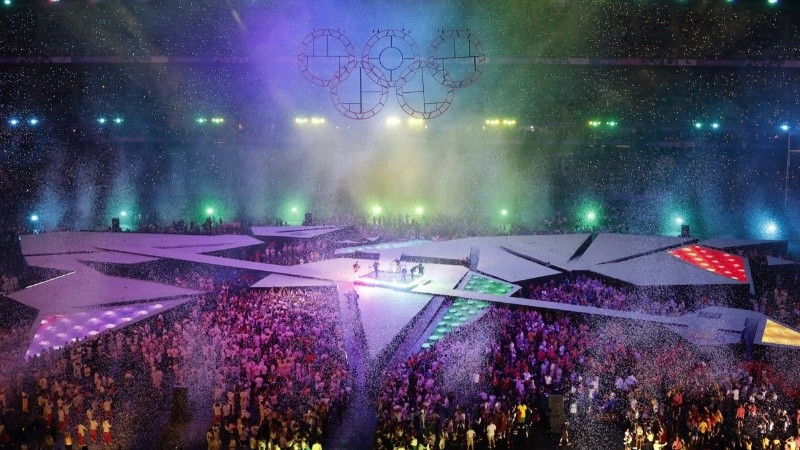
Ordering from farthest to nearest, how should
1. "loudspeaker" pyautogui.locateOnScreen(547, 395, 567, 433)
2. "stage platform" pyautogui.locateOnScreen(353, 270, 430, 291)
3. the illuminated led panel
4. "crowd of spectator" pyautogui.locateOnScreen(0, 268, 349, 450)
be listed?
"stage platform" pyautogui.locateOnScreen(353, 270, 430, 291) < the illuminated led panel < "loudspeaker" pyautogui.locateOnScreen(547, 395, 567, 433) < "crowd of spectator" pyautogui.locateOnScreen(0, 268, 349, 450)

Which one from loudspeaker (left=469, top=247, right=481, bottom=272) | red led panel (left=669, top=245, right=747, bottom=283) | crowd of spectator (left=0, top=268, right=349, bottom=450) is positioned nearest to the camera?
crowd of spectator (left=0, top=268, right=349, bottom=450)

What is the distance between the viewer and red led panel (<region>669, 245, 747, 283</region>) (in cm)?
1806

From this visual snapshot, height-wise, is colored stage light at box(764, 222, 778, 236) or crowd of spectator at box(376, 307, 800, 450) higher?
colored stage light at box(764, 222, 778, 236)

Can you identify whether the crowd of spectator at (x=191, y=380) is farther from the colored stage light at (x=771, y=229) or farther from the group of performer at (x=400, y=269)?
the colored stage light at (x=771, y=229)

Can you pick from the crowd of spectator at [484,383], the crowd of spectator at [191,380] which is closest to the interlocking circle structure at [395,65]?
the crowd of spectator at [484,383]

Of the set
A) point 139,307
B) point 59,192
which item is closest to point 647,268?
point 139,307

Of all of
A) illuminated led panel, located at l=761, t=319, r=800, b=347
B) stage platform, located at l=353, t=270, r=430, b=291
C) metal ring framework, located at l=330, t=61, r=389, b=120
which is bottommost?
illuminated led panel, located at l=761, t=319, r=800, b=347

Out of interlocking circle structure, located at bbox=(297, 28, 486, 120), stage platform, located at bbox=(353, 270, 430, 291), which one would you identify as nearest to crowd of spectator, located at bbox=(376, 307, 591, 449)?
stage platform, located at bbox=(353, 270, 430, 291)

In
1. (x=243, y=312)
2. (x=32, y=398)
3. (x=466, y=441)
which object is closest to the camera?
(x=466, y=441)

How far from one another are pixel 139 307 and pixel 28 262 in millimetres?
5691

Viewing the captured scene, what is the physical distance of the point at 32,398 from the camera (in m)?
11.5

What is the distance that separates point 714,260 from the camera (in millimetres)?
19688

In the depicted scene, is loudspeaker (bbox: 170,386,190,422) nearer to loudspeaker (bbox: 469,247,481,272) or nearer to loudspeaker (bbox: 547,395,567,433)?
loudspeaker (bbox: 547,395,567,433)

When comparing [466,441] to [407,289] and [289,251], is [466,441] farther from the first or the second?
[289,251]
